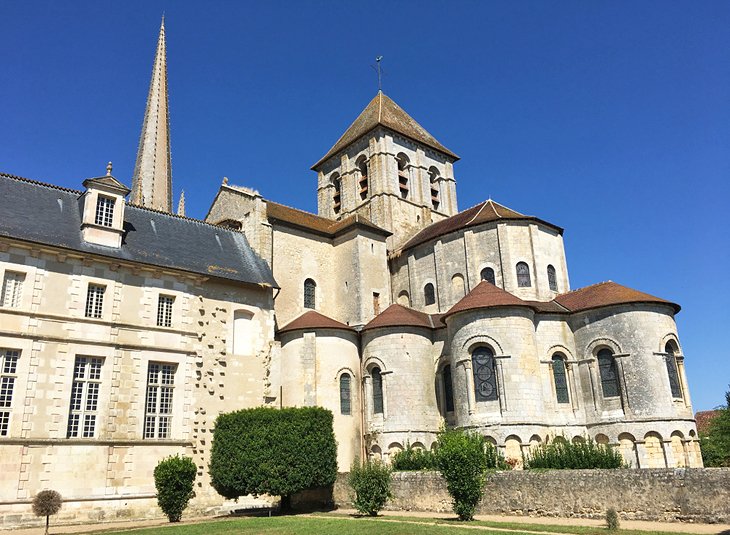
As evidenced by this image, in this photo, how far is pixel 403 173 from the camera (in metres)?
38.5

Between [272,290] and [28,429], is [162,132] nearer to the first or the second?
[272,290]

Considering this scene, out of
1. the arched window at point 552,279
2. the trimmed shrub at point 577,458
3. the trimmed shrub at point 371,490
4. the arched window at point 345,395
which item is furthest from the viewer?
the arched window at point 552,279

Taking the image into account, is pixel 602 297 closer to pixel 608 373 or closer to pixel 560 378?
pixel 608 373

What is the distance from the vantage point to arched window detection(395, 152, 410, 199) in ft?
125

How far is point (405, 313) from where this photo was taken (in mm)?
27375

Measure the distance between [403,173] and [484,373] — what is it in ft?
59.3

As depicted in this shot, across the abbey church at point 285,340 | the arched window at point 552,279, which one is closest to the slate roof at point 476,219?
the abbey church at point 285,340

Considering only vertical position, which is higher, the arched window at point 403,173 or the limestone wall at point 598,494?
the arched window at point 403,173

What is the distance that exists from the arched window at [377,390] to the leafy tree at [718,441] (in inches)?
675

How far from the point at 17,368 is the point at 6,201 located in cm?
598

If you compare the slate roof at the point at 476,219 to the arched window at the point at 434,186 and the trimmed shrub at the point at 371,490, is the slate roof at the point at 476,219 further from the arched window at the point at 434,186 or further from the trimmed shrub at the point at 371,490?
the trimmed shrub at the point at 371,490

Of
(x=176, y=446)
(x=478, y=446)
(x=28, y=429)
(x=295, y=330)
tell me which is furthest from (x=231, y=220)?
(x=478, y=446)

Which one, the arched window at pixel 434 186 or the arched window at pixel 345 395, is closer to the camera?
the arched window at pixel 345 395

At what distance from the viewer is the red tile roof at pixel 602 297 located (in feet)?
81.5
